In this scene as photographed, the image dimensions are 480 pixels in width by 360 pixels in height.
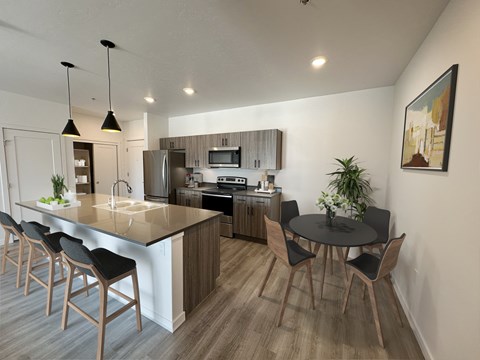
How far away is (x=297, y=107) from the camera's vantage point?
370cm

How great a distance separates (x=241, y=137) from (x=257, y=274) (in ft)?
8.25

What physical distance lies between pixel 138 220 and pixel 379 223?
2949mm

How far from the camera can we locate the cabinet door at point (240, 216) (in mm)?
3703

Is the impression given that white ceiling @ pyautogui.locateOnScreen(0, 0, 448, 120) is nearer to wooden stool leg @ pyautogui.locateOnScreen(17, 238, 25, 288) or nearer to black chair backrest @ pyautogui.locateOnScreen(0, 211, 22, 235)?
black chair backrest @ pyautogui.locateOnScreen(0, 211, 22, 235)

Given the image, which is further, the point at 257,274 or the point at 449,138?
the point at 257,274

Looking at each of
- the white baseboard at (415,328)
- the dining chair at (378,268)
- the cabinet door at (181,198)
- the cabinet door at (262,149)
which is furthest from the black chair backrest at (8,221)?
the white baseboard at (415,328)

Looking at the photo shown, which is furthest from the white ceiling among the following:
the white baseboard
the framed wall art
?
the white baseboard

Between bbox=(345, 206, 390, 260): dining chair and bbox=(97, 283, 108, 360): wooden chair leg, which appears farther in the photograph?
bbox=(345, 206, 390, 260): dining chair

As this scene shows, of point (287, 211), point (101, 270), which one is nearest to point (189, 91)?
point (287, 211)

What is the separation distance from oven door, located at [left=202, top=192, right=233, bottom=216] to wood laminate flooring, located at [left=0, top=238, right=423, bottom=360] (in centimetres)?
168

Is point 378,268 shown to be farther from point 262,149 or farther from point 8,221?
point 8,221

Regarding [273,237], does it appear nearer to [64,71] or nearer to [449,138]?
[449,138]

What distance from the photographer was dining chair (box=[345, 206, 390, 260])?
7.78ft

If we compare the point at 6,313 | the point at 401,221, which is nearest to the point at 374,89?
the point at 401,221
